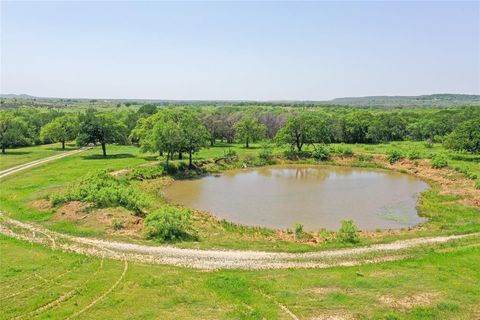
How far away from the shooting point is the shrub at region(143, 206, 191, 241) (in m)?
27.0

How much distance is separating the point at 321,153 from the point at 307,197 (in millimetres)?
26871

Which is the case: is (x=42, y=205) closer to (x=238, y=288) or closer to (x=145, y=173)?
(x=145, y=173)

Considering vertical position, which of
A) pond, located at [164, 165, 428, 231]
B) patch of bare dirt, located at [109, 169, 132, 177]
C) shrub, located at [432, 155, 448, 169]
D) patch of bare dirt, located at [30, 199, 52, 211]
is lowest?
pond, located at [164, 165, 428, 231]

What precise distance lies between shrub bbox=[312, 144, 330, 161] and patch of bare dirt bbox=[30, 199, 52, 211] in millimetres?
47172

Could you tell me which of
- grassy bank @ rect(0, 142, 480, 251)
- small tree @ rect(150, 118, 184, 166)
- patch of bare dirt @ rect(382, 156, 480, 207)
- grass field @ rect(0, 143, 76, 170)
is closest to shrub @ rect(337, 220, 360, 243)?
grassy bank @ rect(0, 142, 480, 251)

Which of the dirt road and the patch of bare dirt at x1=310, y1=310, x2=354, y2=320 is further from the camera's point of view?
the dirt road

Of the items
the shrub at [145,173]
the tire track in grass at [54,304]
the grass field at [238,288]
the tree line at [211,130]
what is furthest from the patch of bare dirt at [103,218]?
the tree line at [211,130]

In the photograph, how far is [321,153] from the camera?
69.9 meters

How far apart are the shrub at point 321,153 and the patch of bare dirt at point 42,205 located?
155 ft

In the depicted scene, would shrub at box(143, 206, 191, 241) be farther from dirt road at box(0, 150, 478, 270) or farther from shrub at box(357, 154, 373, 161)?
shrub at box(357, 154, 373, 161)

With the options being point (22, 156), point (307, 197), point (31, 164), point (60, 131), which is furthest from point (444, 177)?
point (60, 131)

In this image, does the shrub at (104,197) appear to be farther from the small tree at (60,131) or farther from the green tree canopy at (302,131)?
the small tree at (60,131)

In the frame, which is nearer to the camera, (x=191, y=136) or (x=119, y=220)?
(x=119, y=220)

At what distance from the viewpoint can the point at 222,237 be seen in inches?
1133
